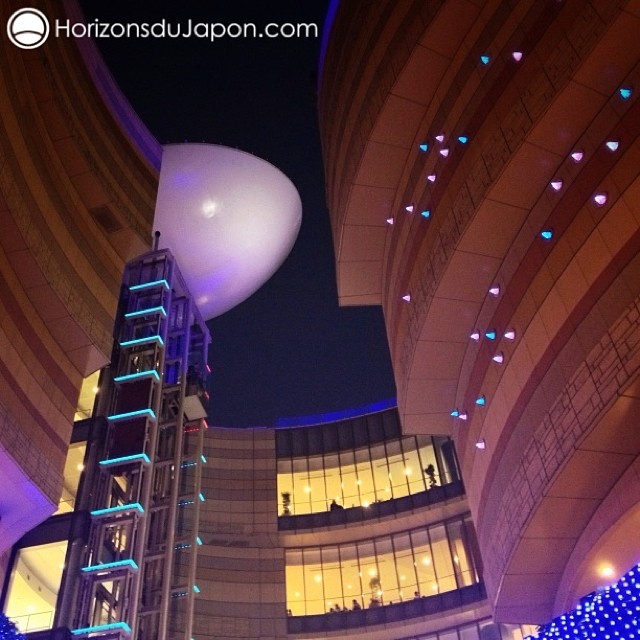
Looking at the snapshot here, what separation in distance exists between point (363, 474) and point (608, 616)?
28.9 m

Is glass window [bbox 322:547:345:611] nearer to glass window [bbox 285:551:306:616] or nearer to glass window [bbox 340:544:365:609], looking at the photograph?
glass window [bbox 340:544:365:609]

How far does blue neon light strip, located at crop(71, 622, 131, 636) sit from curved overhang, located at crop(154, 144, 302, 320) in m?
19.0

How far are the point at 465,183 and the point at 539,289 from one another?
3085mm

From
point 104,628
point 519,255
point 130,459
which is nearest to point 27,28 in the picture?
point 130,459

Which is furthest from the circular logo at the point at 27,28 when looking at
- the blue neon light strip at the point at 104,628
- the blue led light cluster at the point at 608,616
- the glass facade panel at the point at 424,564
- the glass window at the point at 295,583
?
the glass facade panel at the point at 424,564

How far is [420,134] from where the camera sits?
62.4 ft

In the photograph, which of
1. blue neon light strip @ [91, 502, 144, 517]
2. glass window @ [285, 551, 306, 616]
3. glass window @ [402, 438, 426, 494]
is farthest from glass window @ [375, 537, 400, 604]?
blue neon light strip @ [91, 502, 144, 517]

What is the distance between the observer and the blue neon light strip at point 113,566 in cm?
2003

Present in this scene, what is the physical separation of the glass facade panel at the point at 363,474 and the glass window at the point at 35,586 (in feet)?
54.8

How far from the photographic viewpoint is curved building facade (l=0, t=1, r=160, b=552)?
687 inches

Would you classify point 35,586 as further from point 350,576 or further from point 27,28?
point 350,576

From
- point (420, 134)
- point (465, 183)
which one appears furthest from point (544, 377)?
point (420, 134)

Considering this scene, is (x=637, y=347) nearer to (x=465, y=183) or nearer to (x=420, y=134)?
(x=465, y=183)

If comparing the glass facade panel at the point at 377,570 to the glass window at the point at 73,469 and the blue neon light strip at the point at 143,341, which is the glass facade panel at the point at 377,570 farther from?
the blue neon light strip at the point at 143,341
